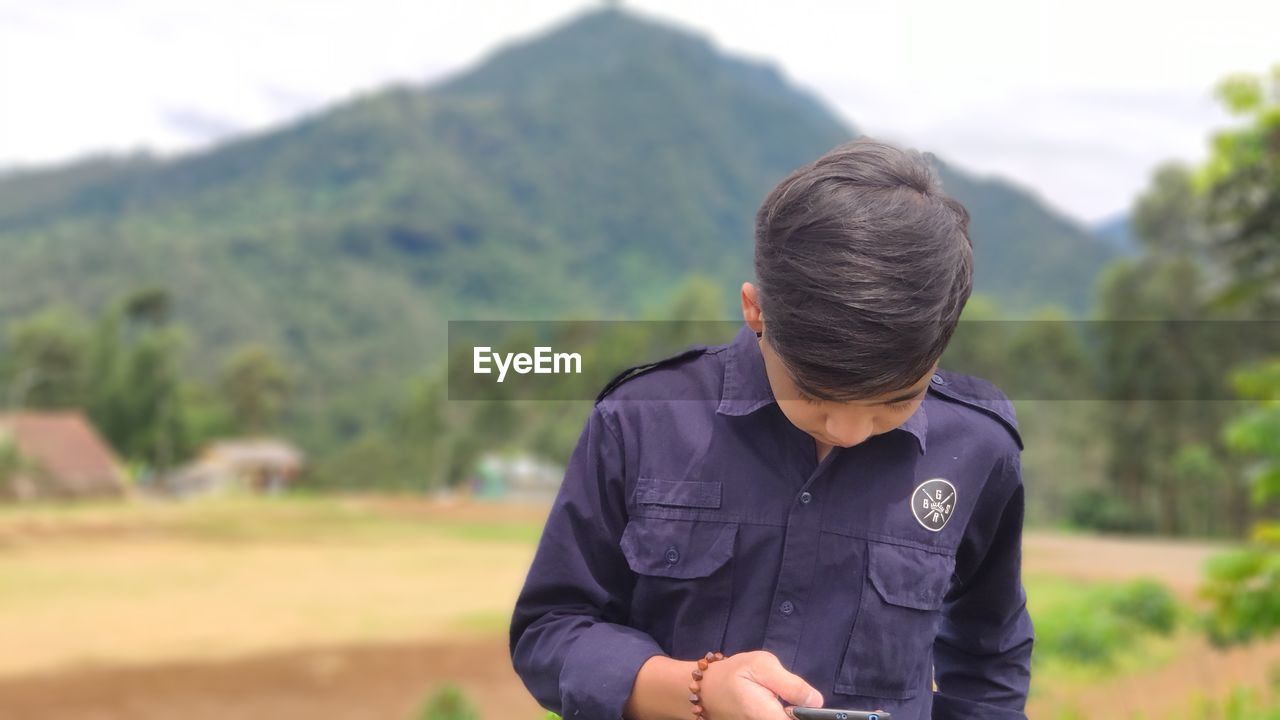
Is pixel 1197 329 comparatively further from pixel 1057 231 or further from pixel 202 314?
pixel 1057 231

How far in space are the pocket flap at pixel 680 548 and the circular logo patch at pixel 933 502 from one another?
6.9 inches

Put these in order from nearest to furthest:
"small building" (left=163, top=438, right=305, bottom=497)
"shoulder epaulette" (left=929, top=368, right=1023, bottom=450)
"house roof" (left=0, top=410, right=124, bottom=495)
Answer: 1. "shoulder epaulette" (left=929, top=368, right=1023, bottom=450)
2. "house roof" (left=0, top=410, right=124, bottom=495)
3. "small building" (left=163, top=438, right=305, bottom=497)

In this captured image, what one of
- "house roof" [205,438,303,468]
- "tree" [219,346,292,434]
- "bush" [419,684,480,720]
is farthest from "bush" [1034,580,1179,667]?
"tree" [219,346,292,434]

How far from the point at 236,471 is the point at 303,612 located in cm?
2231

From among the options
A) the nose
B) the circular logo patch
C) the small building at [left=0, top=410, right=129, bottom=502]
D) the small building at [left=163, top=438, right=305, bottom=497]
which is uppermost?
the nose

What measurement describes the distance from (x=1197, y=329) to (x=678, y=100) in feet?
356

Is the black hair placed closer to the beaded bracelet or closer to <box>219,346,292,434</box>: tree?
the beaded bracelet

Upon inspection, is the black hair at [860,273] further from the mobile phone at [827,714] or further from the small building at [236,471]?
the small building at [236,471]

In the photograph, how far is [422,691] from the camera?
12133mm

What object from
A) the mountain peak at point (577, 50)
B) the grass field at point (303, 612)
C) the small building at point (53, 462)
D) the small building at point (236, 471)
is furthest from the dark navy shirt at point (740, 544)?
the mountain peak at point (577, 50)

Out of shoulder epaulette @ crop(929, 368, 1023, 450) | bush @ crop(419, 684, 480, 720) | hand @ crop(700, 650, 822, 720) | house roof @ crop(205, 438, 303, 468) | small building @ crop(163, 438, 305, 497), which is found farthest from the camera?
house roof @ crop(205, 438, 303, 468)

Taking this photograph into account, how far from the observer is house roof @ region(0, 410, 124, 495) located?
100 feet

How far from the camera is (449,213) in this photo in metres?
96.2

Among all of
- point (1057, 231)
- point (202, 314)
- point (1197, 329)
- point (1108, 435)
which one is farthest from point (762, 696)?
point (1057, 231)
